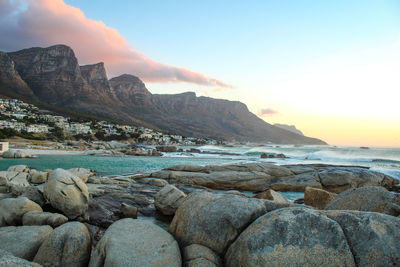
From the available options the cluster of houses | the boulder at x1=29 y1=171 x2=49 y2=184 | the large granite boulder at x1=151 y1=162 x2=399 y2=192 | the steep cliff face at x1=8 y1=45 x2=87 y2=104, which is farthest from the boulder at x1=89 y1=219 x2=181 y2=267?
the steep cliff face at x1=8 y1=45 x2=87 y2=104

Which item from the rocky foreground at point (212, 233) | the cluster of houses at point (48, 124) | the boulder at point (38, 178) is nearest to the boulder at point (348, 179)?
the rocky foreground at point (212, 233)

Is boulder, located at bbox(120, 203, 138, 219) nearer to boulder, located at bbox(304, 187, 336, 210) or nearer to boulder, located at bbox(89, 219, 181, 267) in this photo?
boulder, located at bbox(89, 219, 181, 267)

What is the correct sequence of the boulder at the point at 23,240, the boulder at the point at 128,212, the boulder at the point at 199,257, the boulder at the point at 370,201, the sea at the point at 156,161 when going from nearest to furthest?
1. the boulder at the point at 199,257
2. the boulder at the point at 23,240
3. the boulder at the point at 370,201
4. the boulder at the point at 128,212
5. the sea at the point at 156,161

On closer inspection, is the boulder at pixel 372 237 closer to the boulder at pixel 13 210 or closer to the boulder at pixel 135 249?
the boulder at pixel 135 249

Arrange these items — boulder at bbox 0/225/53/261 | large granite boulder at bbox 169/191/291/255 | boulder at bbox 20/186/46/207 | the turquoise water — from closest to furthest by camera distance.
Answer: large granite boulder at bbox 169/191/291/255 → boulder at bbox 0/225/53/261 → boulder at bbox 20/186/46/207 → the turquoise water

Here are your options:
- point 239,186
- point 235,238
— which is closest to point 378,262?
point 235,238

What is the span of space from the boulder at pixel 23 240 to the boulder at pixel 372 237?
27.2ft

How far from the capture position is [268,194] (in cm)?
1240

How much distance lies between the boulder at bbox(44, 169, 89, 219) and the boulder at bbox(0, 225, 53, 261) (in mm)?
2547

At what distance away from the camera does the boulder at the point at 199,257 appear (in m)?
5.95

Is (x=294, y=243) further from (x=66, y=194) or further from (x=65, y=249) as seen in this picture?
(x=66, y=194)

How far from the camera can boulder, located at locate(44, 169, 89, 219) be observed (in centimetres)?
1023

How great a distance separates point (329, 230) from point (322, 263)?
744 millimetres

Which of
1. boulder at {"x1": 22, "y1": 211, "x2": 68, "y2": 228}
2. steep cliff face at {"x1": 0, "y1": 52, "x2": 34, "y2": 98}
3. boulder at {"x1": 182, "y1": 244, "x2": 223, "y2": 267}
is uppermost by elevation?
steep cliff face at {"x1": 0, "y1": 52, "x2": 34, "y2": 98}
